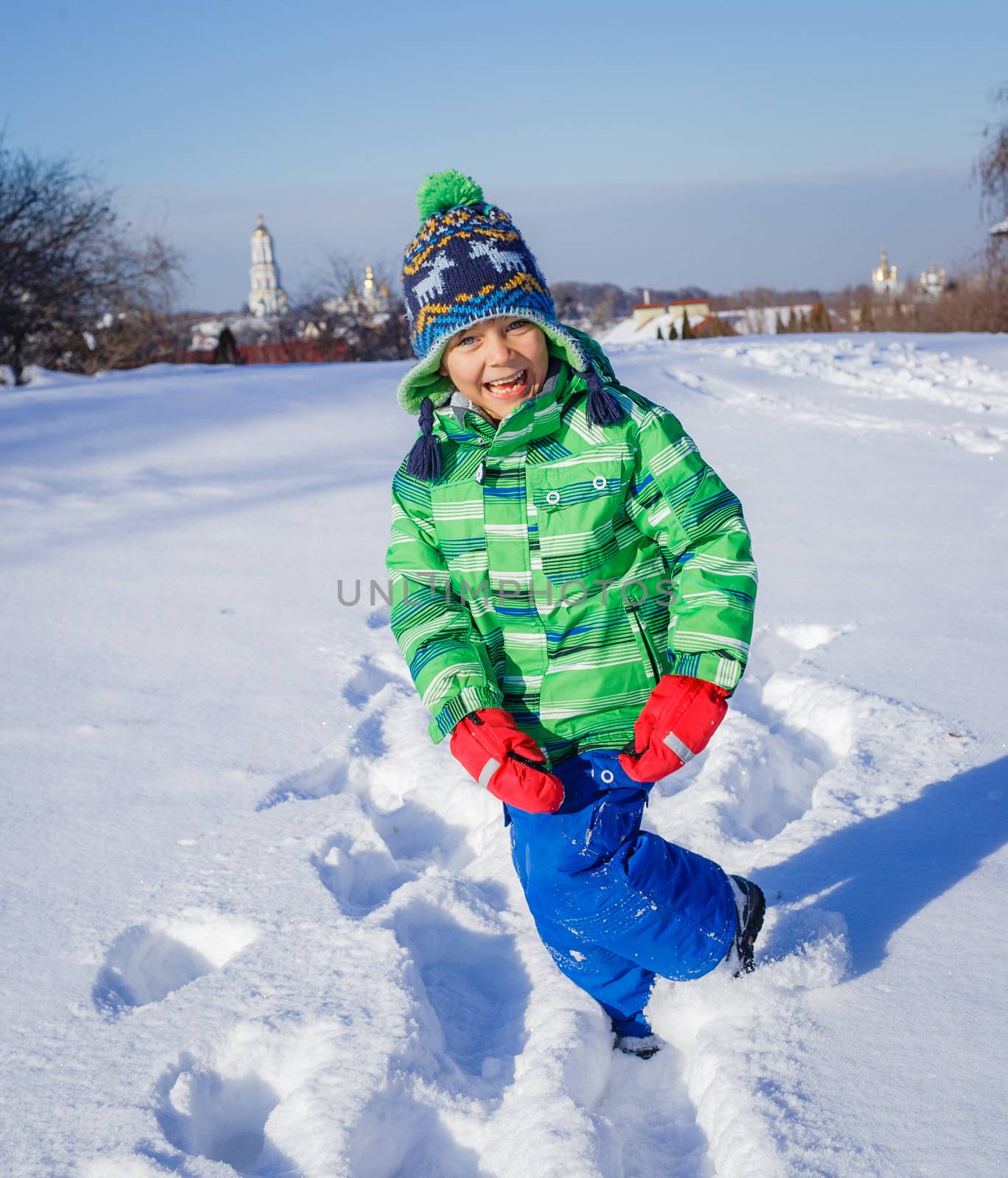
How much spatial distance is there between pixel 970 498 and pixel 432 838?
10.00 ft

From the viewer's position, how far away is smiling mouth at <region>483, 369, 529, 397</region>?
5.28 feet

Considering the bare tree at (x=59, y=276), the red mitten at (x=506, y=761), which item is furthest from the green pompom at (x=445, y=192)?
the bare tree at (x=59, y=276)

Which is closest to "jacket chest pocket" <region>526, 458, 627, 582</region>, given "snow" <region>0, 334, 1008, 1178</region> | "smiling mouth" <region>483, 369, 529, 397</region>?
"smiling mouth" <region>483, 369, 529, 397</region>

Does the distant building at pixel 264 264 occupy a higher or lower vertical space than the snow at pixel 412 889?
higher

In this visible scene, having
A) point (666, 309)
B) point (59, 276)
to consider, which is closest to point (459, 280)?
point (59, 276)

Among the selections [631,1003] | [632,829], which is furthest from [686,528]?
[631,1003]

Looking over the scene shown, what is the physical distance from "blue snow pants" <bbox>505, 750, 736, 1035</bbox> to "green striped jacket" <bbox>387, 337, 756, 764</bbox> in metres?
0.09

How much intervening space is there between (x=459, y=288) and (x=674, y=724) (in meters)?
0.74

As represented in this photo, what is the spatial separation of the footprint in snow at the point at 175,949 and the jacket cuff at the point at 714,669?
90 centimetres

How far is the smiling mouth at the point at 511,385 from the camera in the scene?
161 centimetres

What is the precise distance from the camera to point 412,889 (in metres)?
1.93

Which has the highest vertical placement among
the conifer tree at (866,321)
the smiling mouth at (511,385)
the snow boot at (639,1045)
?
the conifer tree at (866,321)

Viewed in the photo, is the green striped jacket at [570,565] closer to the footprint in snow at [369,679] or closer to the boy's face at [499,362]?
the boy's face at [499,362]

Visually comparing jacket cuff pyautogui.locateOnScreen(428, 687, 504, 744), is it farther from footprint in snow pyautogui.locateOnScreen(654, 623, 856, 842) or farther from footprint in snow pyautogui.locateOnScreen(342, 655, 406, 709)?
footprint in snow pyautogui.locateOnScreen(342, 655, 406, 709)
